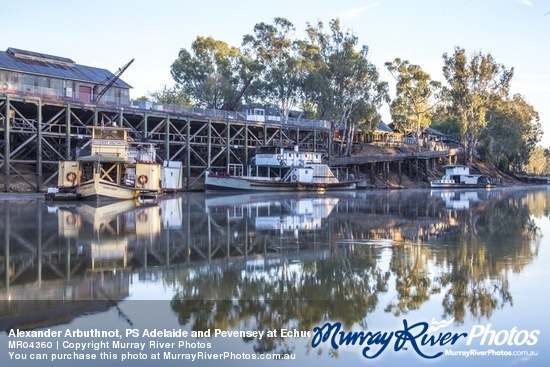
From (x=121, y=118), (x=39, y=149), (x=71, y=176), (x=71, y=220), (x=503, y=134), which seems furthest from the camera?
(x=503, y=134)

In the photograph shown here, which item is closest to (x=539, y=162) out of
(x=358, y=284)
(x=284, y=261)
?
(x=284, y=261)

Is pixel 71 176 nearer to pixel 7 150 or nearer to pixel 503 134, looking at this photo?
pixel 7 150

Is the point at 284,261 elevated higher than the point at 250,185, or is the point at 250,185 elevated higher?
the point at 250,185

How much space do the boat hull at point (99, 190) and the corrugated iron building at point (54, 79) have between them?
40.9 ft

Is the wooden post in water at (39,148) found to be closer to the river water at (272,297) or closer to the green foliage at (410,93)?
the river water at (272,297)

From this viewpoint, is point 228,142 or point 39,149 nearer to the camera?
point 39,149

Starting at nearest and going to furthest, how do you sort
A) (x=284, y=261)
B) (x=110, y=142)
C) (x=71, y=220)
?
(x=284, y=261), (x=71, y=220), (x=110, y=142)

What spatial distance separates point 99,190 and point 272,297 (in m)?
25.4

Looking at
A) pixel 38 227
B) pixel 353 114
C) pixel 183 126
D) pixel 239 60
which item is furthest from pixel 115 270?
pixel 239 60

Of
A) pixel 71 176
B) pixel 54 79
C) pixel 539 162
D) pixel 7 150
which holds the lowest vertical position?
pixel 71 176

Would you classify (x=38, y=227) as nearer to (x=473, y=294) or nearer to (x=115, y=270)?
(x=115, y=270)

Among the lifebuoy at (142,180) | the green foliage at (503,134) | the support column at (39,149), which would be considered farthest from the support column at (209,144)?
the green foliage at (503,134)

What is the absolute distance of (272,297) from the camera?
380 inches

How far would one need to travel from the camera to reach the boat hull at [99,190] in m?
33.1
